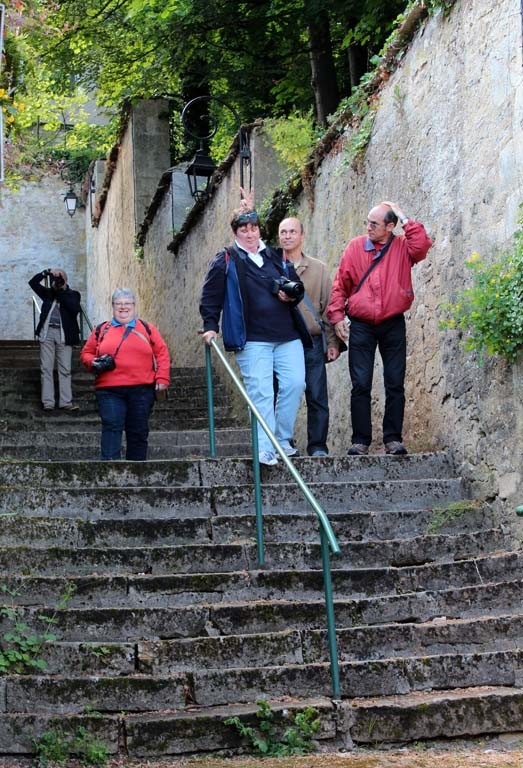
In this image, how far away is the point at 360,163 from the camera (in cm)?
888

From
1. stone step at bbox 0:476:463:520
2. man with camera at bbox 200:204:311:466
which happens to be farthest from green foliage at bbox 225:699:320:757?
man with camera at bbox 200:204:311:466

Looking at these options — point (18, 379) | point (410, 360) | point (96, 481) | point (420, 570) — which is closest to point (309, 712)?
point (420, 570)

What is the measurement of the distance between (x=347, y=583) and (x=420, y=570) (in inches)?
14.9

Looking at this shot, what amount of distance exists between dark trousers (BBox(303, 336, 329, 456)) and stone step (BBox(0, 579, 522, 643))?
1.98 metres

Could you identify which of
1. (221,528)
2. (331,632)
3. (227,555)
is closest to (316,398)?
(221,528)

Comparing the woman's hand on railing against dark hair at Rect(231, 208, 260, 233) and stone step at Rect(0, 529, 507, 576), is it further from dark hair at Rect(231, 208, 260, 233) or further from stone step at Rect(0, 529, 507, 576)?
stone step at Rect(0, 529, 507, 576)

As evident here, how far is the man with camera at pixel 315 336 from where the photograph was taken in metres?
7.49

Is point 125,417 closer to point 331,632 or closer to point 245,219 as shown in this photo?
point 245,219

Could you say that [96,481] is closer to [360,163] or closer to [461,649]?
[461,649]

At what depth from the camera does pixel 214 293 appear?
23.6ft

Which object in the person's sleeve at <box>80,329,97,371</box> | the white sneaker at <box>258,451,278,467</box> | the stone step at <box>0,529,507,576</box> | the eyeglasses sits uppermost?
the eyeglasses

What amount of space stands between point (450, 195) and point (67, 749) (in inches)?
164

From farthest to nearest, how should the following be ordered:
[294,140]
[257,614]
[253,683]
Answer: [294,140]
[257,614]
[253,683]

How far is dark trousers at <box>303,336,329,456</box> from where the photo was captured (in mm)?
7484
